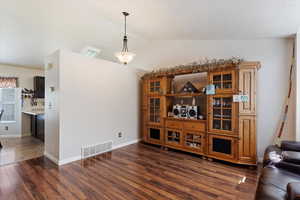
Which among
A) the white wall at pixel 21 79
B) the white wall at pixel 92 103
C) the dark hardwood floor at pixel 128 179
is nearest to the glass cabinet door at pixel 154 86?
the white wall at pixel 92 103

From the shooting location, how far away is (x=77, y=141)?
340 cm

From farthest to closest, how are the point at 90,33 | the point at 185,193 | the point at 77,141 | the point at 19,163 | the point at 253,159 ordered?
1. the point at 90,33
2. the point at 77,141
3. the point at 19,163
4. the point at 253,159
5. the point at 185,193

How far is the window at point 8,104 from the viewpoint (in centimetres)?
527

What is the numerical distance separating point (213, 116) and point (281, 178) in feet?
5.77

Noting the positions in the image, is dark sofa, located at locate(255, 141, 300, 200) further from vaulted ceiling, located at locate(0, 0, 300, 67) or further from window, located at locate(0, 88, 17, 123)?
window, located at locate(0, 88, 17, 123)

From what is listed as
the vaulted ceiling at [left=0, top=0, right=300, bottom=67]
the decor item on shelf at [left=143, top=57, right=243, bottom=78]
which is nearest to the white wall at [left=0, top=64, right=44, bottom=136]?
the vaulted ceiling at [left=0, top=0, right=300, bottom=67]

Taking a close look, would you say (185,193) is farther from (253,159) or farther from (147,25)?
(147,25)

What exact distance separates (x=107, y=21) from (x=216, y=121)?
3.46 m

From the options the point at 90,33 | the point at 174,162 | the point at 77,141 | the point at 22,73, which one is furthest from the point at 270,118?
the point at 22,73

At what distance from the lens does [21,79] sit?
18.2ft

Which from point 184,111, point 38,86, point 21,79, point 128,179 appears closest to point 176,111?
point 184,111

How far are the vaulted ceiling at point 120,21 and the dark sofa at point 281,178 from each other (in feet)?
6.41

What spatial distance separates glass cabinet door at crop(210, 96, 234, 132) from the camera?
3129 mm

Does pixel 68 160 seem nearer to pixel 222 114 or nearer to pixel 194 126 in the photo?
pixel 194 126
